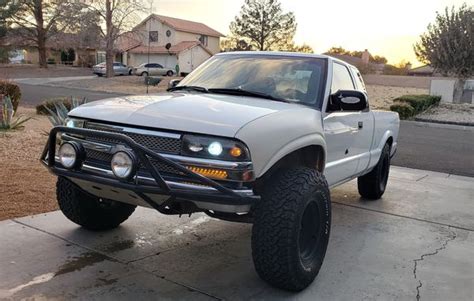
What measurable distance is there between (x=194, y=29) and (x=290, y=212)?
65881 millimetres

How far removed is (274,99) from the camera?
14.5 ft

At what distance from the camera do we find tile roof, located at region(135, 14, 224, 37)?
2495 inches

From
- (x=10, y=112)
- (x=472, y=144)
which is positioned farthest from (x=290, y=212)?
(x=472, y=144)

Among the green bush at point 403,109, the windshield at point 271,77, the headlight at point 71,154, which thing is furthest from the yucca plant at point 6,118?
the green bush at point 403,109

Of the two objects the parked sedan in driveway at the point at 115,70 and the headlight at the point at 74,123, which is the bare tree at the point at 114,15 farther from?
the headlight at the point at 74,123

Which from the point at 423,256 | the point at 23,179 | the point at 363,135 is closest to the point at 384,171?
the point at 363,135

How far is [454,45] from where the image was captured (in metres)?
25.2

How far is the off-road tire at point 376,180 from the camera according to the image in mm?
6613

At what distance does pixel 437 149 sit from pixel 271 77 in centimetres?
941

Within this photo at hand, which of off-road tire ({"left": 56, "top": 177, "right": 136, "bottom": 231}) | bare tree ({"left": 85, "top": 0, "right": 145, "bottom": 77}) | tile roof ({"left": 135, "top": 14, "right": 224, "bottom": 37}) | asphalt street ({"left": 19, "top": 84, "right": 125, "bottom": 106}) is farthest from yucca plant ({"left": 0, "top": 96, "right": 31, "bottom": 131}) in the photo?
tile roof ({"left": 135, "top": 14, "right": 224, "bottom": 37})

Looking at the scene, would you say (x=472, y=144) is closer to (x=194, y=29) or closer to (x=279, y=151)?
(x=279, y=151)

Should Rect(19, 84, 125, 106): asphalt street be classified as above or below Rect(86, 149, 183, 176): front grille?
below

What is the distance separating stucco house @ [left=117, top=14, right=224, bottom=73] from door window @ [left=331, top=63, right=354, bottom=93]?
168 feet

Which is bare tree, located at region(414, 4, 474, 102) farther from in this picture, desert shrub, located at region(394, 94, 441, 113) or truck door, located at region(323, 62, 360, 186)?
truck door, located at region(323, 62, 360, 186)
